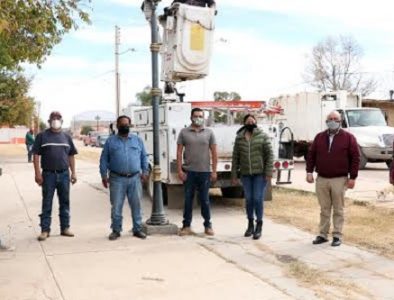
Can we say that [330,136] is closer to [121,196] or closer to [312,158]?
[312,158]

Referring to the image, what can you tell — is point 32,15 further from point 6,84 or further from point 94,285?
point 6,84

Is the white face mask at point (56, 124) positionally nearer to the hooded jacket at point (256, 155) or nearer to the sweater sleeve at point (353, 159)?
the hooded jacket at point (256, 155)

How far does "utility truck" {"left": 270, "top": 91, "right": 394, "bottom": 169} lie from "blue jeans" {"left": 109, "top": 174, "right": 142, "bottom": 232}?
48.6 ft

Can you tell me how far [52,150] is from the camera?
28.9 feet

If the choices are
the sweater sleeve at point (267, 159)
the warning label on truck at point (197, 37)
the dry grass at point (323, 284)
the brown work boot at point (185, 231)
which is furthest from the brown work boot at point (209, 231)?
the warning label on truck at point (197, 37)

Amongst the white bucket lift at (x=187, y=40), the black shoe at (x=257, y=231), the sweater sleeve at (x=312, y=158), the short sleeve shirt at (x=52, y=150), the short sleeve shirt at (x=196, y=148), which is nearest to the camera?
the sweater sleeve at (x=312, y=158)

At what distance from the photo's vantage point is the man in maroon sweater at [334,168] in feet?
26.7

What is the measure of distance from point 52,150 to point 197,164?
205 cm

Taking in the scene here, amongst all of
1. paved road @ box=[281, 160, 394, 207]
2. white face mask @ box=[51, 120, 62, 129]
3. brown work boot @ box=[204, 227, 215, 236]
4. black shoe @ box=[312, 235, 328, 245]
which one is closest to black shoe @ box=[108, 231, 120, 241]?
brown work boot @ box=[204, 227, 215, 236]

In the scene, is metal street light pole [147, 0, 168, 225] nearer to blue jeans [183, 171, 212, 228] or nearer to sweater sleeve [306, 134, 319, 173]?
blue jeans [183, 171, 212, 228]

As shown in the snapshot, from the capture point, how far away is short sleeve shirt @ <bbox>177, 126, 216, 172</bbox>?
905 centimetres

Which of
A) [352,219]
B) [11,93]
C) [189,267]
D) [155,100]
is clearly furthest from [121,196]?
[11,93]

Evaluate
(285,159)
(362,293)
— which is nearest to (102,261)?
(362,293)

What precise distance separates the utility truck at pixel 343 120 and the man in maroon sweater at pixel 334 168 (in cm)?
1444
